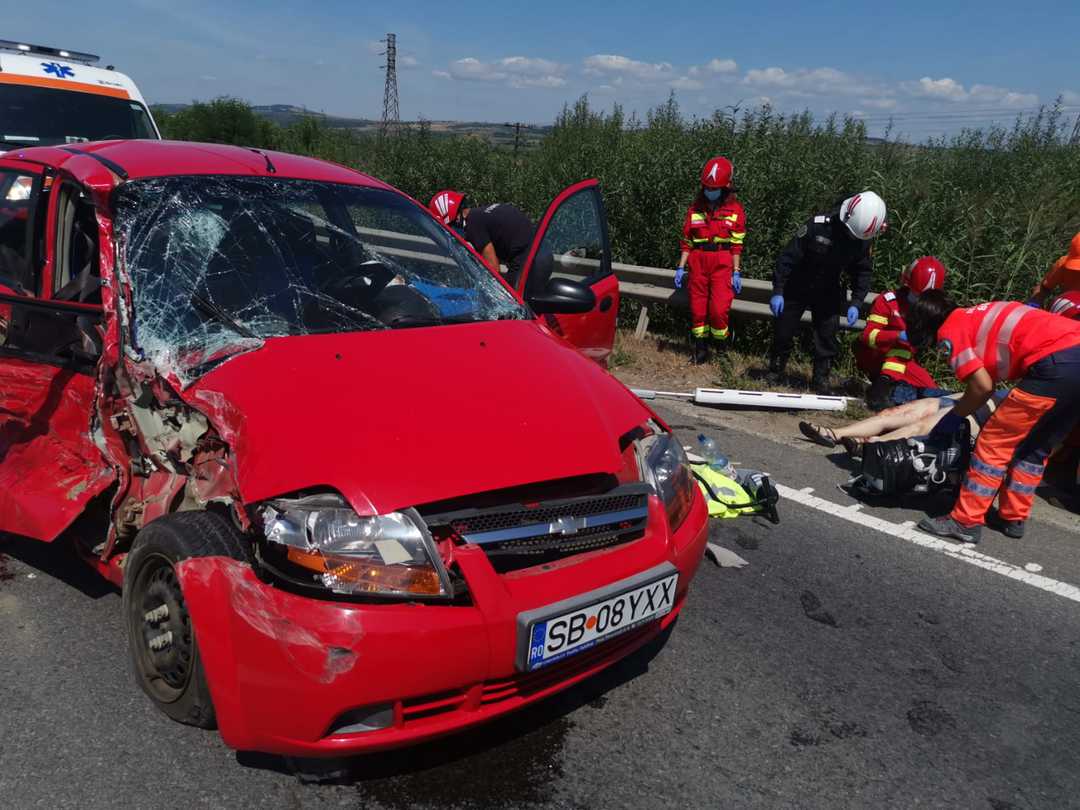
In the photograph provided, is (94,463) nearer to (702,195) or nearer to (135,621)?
(135,621)

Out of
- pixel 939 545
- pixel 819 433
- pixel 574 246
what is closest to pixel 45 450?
pixel 574 246

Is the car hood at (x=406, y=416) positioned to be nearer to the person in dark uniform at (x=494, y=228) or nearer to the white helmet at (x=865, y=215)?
the person in dark uniform at (x=494, y=228)

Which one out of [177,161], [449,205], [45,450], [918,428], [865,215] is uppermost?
[177,161]

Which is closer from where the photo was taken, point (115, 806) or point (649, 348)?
point (115, 806)

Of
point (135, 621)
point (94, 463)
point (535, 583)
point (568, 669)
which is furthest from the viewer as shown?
point (94, 463)

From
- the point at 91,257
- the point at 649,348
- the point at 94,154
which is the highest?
the point at 94,154

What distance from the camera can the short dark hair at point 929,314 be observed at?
4652 mm

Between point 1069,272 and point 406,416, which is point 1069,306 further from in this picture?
point 406,416

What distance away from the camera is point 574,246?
15.9ft

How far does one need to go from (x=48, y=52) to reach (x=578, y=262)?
25.8 ft

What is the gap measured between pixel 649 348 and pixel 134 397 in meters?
6.65

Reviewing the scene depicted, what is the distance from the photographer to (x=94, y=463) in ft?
10.1

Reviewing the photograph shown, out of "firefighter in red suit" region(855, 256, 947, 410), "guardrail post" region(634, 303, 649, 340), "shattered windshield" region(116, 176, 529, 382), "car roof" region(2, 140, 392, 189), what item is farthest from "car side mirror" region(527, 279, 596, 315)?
"guardrail post" region(634, 303, 649, 340)

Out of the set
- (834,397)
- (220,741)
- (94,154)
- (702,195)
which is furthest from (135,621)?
(702,195)
